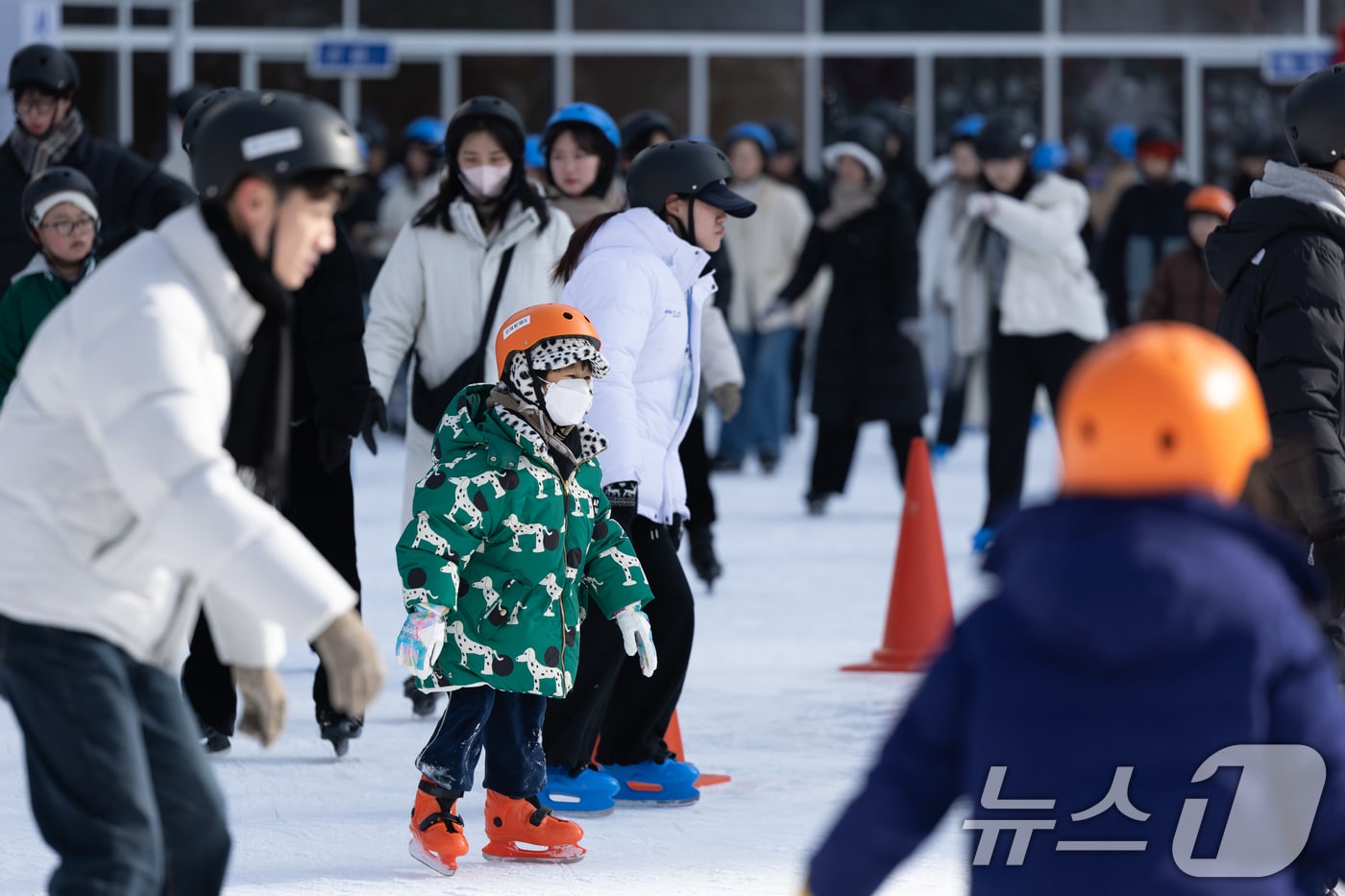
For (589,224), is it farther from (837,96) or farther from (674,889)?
(837,96)

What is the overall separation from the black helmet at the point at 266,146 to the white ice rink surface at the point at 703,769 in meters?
1.82

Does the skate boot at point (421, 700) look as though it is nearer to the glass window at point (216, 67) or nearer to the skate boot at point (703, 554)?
the skate boot at point (703, 554)

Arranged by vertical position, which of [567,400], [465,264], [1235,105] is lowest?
[567,400]

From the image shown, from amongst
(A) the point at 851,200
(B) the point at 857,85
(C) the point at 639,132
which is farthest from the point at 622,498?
(B) the point at 857,85

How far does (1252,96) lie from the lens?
2148cm

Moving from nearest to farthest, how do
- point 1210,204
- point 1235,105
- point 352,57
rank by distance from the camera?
point 1210,204, point 352,57, point 1235,105

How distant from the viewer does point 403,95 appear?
2066 cm

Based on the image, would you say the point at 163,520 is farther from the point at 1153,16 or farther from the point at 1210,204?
the point at 1153,16

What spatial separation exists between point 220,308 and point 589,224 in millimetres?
2528

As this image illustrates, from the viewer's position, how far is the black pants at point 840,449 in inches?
439

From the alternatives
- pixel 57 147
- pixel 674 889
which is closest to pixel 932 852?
pixel 674 889

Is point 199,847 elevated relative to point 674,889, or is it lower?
elevated

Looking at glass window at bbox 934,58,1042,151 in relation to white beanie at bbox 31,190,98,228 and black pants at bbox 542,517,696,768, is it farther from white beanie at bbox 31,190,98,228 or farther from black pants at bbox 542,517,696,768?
black pants at bbox 542,517,696,768

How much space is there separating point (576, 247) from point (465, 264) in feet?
2.68
